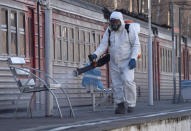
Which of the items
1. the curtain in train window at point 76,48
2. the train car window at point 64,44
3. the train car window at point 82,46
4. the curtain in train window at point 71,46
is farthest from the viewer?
the train car window at point 82,46

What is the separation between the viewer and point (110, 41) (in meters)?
11.5

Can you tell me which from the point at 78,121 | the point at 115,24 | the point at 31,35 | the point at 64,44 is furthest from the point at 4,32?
the point at 78,121

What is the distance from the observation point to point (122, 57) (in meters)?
11.3

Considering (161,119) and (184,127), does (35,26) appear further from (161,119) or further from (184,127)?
(161,119)

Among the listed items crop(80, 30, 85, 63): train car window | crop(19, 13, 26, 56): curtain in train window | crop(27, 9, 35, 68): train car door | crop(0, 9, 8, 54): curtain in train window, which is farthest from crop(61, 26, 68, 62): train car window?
crop(0, 9, 8, 54): curtain in train window

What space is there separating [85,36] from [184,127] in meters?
10.9

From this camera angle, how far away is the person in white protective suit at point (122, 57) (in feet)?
36.6

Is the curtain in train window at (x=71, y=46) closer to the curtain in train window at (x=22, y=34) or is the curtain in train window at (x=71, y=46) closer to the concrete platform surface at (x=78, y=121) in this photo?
the curtain in train window at (x=22, y=34)

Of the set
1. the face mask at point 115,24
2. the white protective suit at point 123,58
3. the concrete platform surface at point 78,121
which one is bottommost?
the concrete platform surface at point 78,121

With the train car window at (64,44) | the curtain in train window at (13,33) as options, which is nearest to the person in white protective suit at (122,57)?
the curtain in train window at (13,33)

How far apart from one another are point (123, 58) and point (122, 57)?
0.03 m

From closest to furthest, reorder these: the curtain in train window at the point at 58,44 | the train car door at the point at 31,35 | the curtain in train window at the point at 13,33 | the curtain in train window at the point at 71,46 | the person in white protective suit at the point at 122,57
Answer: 1. the person in white protective suit at the point at 122,57
2. the curtain in train window at the point at 13,33
3. the train car door at the point at 31,35
4. the curtain in train window at the point at 58,44
5. the curtain in train window at the point at 71,46

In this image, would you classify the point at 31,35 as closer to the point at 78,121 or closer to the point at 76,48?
the point at 76,48

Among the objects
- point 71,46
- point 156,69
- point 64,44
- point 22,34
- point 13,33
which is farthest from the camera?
point 156,69
